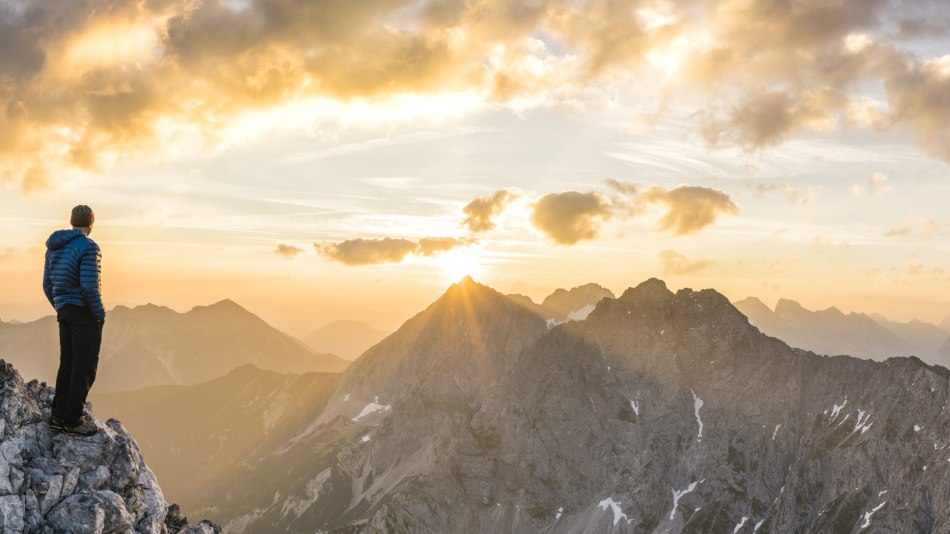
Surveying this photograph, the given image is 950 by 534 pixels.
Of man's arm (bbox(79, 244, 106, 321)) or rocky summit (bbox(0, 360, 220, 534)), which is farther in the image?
rocky summit (bbox(0, 360, 220, 534))

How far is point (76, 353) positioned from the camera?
2503cm

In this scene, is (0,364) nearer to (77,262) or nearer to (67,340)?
(67,340)

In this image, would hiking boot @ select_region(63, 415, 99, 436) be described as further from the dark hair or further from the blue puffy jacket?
the dark hair

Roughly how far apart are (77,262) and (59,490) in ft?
29.2

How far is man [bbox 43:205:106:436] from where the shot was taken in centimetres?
2433

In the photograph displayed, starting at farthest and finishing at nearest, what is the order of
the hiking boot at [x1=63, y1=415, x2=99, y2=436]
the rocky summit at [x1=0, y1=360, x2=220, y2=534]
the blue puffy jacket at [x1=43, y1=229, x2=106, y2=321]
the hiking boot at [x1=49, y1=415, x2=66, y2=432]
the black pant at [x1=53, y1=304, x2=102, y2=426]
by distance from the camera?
1. the hiking boot at [x1=63, y1=415, x2=99, y2=436]
2. the hiking boot at [x1=49, y1=415, x2=66, y2=432]
3. the black pant at [x1=53, y1=304, x2=102, y2=426]
4. the rocky summit at [x1=0, y1=360, x2=220, y2=534]
5. the blue puffy jacket at [x1=43, y1=229, x2=106, y2=321]

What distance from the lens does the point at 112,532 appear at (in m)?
26.0

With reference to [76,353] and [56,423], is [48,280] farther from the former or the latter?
[56,423]

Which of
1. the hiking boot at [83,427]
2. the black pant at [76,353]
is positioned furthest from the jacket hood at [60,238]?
the hiking boot at [83,427]

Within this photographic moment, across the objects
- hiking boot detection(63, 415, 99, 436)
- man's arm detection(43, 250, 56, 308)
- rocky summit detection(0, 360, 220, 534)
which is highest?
man's arm detection(43, 250, 56, 308)

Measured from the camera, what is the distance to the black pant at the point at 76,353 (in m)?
24.8

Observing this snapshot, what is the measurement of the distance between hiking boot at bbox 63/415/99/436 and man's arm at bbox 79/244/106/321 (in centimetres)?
546

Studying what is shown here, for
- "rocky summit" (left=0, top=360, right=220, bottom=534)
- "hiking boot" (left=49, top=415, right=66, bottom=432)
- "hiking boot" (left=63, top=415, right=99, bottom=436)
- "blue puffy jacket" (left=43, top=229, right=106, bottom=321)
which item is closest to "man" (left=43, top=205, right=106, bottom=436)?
"blue puffy jacket" (left=43, top=229, right=106, bottom=321)

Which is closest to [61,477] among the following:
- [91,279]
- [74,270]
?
[91,279]
